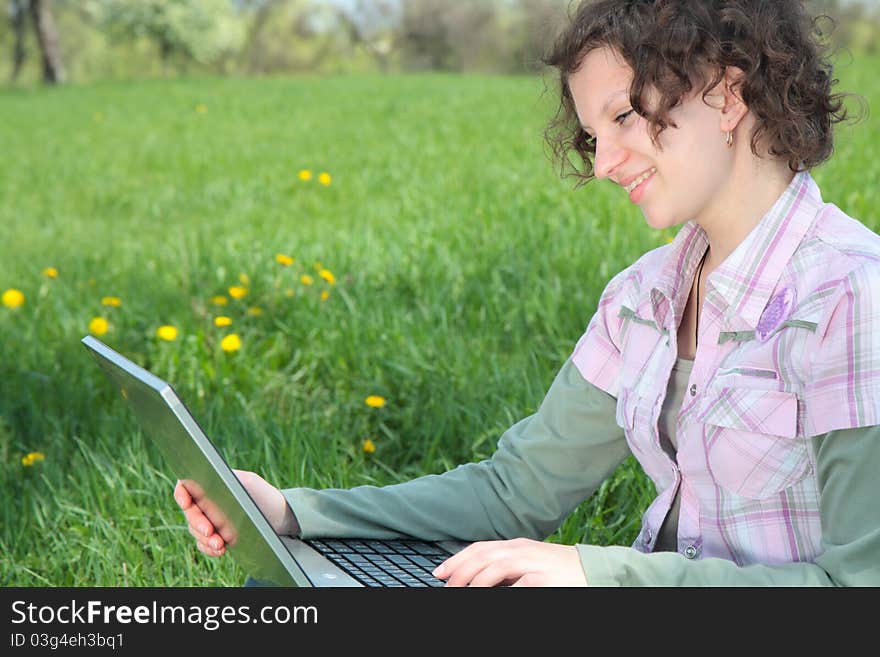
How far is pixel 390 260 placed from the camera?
3936mm

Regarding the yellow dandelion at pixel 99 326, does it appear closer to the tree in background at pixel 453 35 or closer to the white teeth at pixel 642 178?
the white teeth at pixel 642 178

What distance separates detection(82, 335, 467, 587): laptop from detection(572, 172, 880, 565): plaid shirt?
0.35 metres

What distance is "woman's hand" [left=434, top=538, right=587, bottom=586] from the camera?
1216 millimetres

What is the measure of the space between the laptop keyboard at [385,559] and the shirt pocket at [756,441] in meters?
0.38

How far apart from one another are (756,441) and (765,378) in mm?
75

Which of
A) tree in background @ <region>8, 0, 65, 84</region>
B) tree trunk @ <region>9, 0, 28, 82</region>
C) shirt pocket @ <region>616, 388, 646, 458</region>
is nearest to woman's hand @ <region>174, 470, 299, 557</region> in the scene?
shirt pocket @ <region>616, 388, 646, 458</region>

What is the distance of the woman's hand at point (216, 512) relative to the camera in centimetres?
147

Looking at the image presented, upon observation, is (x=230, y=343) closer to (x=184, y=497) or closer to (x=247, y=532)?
(x=184, y=497)

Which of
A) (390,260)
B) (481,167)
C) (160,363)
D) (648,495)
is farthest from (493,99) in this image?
(648,495)

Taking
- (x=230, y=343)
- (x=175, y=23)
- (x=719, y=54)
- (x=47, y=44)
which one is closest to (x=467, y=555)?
(x=719, y=54)

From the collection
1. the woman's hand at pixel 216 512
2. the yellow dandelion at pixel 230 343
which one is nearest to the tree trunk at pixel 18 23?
the yellow dandelion at pixel 230 343
